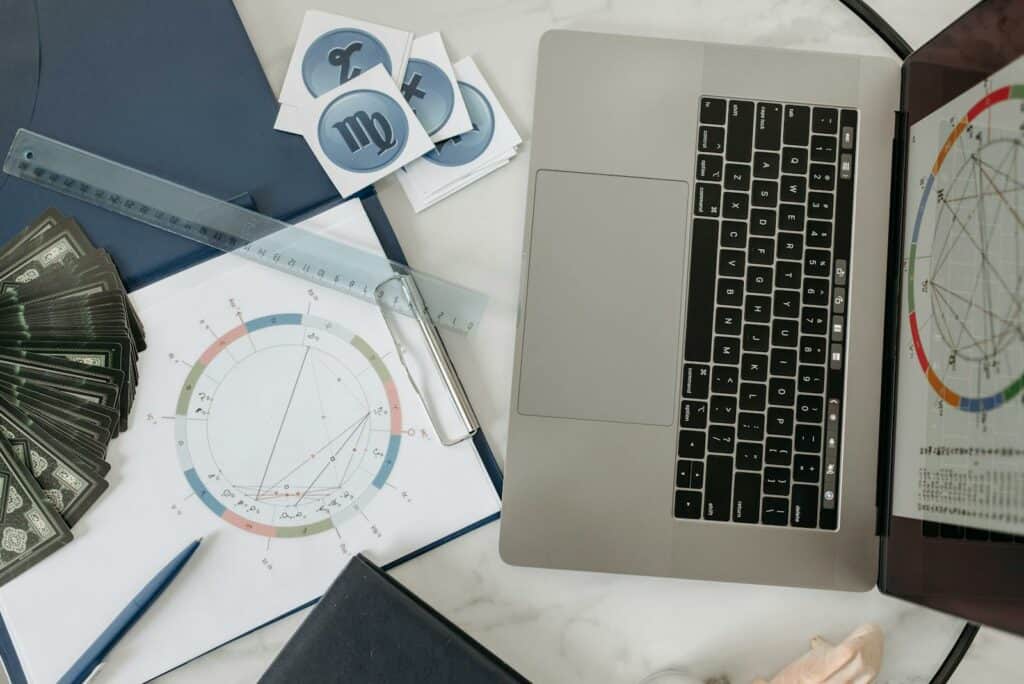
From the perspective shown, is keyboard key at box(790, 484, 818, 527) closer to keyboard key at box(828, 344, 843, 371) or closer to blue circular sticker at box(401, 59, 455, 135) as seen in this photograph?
keyboard key at box(828, 344, 843, 371)

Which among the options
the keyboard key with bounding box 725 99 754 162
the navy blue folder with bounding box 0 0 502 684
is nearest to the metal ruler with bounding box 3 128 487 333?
the navy blue folder with bounding box 0 0 502 684

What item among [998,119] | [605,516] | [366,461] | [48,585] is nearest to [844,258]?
[998,119]

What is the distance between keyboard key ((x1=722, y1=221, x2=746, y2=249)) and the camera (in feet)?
1.96

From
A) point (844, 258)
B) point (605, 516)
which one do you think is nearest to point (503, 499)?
point (605, 516)

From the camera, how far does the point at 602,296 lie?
0.60m

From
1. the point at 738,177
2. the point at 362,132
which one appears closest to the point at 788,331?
the point at 738,177

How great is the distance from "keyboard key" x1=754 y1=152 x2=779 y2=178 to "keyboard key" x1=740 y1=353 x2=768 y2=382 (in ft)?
0.44

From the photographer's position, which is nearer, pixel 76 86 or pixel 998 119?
pixel 998 119

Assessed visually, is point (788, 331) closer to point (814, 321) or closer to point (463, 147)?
point (814, 321)

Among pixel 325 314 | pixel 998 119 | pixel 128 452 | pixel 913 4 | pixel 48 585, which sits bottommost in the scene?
pixel 48 585

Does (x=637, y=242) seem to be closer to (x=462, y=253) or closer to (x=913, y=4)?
(x=462, y=253)

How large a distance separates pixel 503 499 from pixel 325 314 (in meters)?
0.20

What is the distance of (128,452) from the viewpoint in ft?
2.02

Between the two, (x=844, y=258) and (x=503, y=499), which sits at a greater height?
(x=844, y=258)
